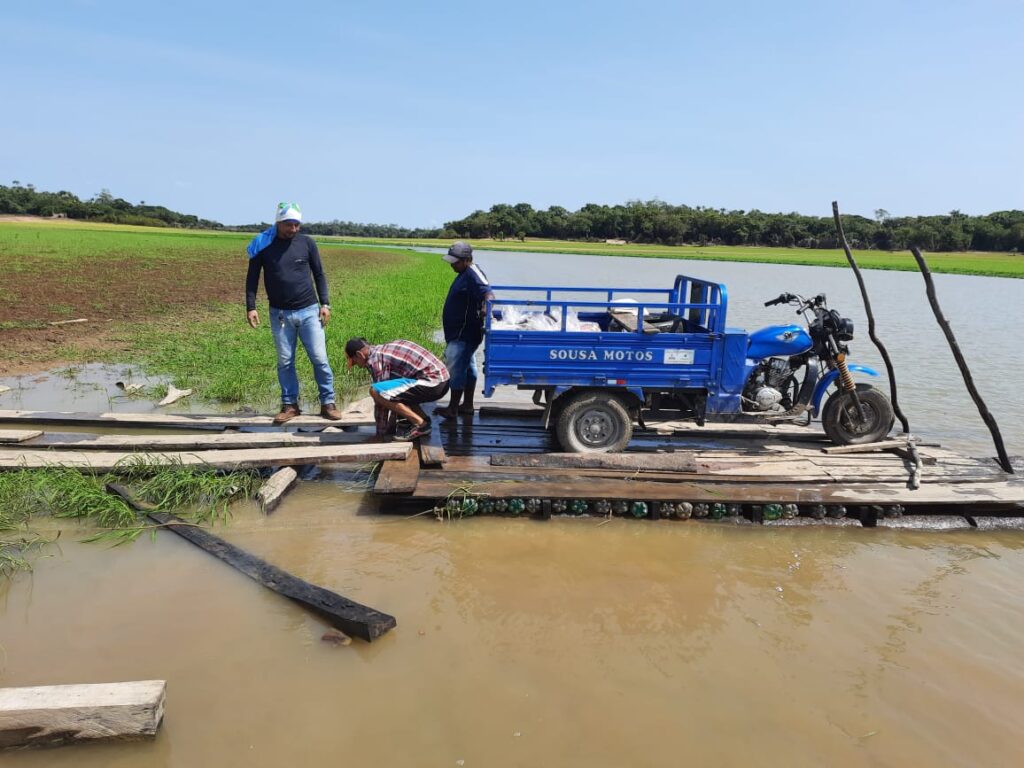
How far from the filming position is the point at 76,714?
2.76 metres

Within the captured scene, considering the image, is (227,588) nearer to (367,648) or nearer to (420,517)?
(367,648)

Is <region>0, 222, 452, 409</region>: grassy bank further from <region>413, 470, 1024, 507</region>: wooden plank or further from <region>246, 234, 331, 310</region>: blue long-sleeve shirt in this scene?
<region>413, 470, 1024, 507</region>: wooden plank

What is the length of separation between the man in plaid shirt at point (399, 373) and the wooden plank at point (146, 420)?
817mm

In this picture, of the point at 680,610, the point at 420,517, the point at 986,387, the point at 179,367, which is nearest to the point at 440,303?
the point at 179,367

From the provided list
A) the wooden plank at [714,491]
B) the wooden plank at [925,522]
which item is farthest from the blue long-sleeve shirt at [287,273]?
the wooden plank at [925,522]

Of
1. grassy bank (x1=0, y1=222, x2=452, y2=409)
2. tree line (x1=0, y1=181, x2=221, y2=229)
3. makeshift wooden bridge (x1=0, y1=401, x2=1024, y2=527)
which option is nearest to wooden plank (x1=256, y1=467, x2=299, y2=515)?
makeshift wooden bridge (x1=0, y1=401, x2=1024, y2=527)

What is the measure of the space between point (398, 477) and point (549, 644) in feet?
6.86

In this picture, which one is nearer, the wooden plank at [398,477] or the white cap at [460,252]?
the wooden plank at [398,477]

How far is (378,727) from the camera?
3.03 metres

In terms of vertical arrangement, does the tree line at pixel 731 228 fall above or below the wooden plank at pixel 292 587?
above

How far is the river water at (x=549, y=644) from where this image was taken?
9.81 feet

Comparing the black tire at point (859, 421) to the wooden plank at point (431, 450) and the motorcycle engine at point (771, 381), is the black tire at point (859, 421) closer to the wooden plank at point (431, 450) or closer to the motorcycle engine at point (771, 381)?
the motorcycle engine at point (771, 381)

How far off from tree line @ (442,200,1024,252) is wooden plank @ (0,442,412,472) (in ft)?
199

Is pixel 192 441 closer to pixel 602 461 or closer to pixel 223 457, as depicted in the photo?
pixel 223 457
